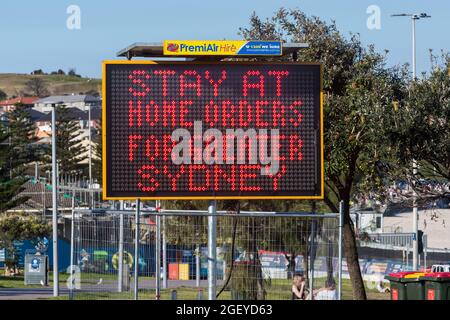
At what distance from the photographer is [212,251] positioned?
49.3ft

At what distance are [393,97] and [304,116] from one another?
6832mm

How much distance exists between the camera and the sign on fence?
14.9 m

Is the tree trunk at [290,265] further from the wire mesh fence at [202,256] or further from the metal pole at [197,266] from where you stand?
the metal pole at [197,266]

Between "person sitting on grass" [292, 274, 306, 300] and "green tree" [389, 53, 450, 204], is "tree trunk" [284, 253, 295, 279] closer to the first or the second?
"person sitting on grass" [292, 274, 306, 300]

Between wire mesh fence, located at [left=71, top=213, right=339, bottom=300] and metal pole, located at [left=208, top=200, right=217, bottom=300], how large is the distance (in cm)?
13

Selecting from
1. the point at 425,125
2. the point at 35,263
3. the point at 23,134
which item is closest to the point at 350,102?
the point at 425,125

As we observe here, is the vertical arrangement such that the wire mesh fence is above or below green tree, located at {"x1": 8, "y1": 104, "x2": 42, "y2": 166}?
below

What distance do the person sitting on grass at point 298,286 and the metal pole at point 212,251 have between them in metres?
1.08

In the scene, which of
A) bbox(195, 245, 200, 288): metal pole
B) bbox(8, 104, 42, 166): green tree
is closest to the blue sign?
bbox(195, 245, 200, 288): metal pole

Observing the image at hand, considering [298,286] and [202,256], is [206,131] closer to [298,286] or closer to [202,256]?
[202,256]

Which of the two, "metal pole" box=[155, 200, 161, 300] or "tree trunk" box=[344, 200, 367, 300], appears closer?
"metal pole" box=[155, 200, 161, 300]

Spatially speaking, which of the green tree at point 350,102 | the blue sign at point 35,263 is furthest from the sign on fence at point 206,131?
the blue sign at point 35,263

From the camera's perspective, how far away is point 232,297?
50.5 feet
